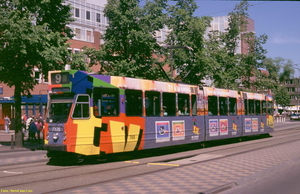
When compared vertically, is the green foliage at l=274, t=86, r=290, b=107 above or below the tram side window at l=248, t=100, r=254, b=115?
above

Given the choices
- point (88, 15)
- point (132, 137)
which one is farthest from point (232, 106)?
point (88, 15)

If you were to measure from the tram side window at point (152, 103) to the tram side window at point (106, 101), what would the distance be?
1.72m

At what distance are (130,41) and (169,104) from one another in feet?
25.3

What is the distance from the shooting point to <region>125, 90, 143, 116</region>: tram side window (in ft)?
46.8

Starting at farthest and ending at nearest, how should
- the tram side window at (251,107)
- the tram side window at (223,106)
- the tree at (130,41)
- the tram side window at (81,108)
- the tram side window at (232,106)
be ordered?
the tram side window at (251,107) < the tree at (130,41) < the tram side window at (232,106) < the tram side window at (223,106) < the tram side window at (81,108)

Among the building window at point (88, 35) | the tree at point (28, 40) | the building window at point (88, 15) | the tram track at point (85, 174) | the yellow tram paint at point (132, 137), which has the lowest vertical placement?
the tram track at point (85, 174)

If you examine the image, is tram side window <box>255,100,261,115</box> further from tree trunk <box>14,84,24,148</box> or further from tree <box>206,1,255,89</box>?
tree trunk <box>14,84,24,148</box>

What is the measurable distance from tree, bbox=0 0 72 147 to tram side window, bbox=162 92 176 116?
6488mm

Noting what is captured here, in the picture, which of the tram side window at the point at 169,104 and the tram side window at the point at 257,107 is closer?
the tram side window at the point at 169,104

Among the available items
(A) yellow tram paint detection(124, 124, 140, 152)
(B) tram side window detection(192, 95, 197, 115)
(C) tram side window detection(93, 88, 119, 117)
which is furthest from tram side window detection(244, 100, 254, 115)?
(C) tram side window detection(93, 88, 119, 117)

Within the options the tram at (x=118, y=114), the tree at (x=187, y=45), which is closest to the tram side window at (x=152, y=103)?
the tram at (x=118, y=114)

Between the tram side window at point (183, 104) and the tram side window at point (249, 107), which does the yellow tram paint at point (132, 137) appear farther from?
the tram side window at point (249, 107)

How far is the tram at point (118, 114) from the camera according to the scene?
12.8 metres

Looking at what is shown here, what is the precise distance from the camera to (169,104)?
1644 cm
